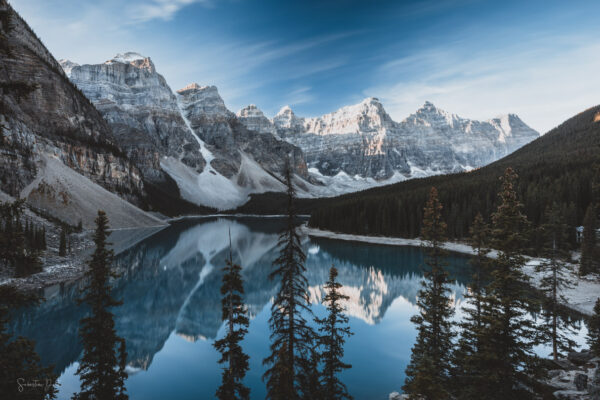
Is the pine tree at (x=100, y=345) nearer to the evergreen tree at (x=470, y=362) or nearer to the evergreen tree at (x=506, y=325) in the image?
the evergreen tree at (x=470, y=362)

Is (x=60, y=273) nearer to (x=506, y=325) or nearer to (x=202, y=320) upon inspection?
(x=202, y=320)

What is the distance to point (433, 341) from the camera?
15.2 meters

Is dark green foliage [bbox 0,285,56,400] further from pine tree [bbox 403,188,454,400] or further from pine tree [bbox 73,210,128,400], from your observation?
pine tree [bbox 403,188,454,400]

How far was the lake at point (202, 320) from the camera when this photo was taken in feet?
67.1

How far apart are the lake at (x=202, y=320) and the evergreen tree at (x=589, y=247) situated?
12.5 meters

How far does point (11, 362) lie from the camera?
8.02 metres

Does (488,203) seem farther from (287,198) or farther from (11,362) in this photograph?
(11,362)

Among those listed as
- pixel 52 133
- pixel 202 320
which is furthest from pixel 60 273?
pixel 52 133

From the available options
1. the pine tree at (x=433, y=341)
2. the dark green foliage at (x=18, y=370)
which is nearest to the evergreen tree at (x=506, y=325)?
the pine tree at (x=433, y=341)

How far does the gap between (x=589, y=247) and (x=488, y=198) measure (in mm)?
32479

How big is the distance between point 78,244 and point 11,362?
199 feet

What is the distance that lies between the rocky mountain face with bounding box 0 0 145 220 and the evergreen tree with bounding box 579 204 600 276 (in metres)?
101

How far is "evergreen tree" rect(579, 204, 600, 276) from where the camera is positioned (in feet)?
121

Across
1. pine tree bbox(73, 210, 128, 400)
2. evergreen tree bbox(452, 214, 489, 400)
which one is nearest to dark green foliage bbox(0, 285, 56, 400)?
pine tree bbox(73, 210, 128, 400)
